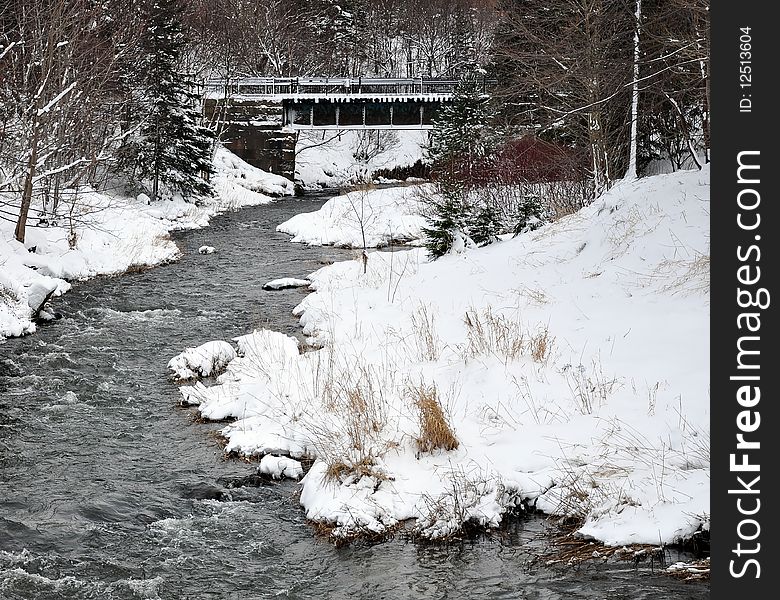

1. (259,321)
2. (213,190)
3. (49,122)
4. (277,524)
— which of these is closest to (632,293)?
(277,524)

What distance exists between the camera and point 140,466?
908cm

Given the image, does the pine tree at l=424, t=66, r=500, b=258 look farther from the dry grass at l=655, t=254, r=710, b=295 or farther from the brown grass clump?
the brown grass clump

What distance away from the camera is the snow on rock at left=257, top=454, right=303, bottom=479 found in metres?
8.83

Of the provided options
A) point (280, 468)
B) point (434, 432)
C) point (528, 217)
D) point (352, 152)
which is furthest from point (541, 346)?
point (352, 152)

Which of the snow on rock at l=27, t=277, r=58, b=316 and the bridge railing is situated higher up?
the bridge railing

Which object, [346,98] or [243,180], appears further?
[346,98]

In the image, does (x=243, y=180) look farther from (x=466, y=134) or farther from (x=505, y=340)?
(x=505, y=340)

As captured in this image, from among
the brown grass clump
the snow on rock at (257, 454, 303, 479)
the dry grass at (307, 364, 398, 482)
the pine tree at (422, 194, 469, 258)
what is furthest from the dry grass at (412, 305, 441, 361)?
the pine tree at (422, 194, 469, 258)

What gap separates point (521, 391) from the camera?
9320mm

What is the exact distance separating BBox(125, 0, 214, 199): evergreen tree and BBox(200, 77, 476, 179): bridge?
386 inches

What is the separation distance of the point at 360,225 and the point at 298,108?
2480 cm

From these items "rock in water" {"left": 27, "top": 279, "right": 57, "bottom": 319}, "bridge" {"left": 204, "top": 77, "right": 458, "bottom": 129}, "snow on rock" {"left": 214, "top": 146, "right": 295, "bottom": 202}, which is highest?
"bridge" {"left": 204, "top": 77, "right": 458, "bottom": 129}

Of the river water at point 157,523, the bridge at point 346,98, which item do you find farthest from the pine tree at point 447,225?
the bridge at point 346,98
